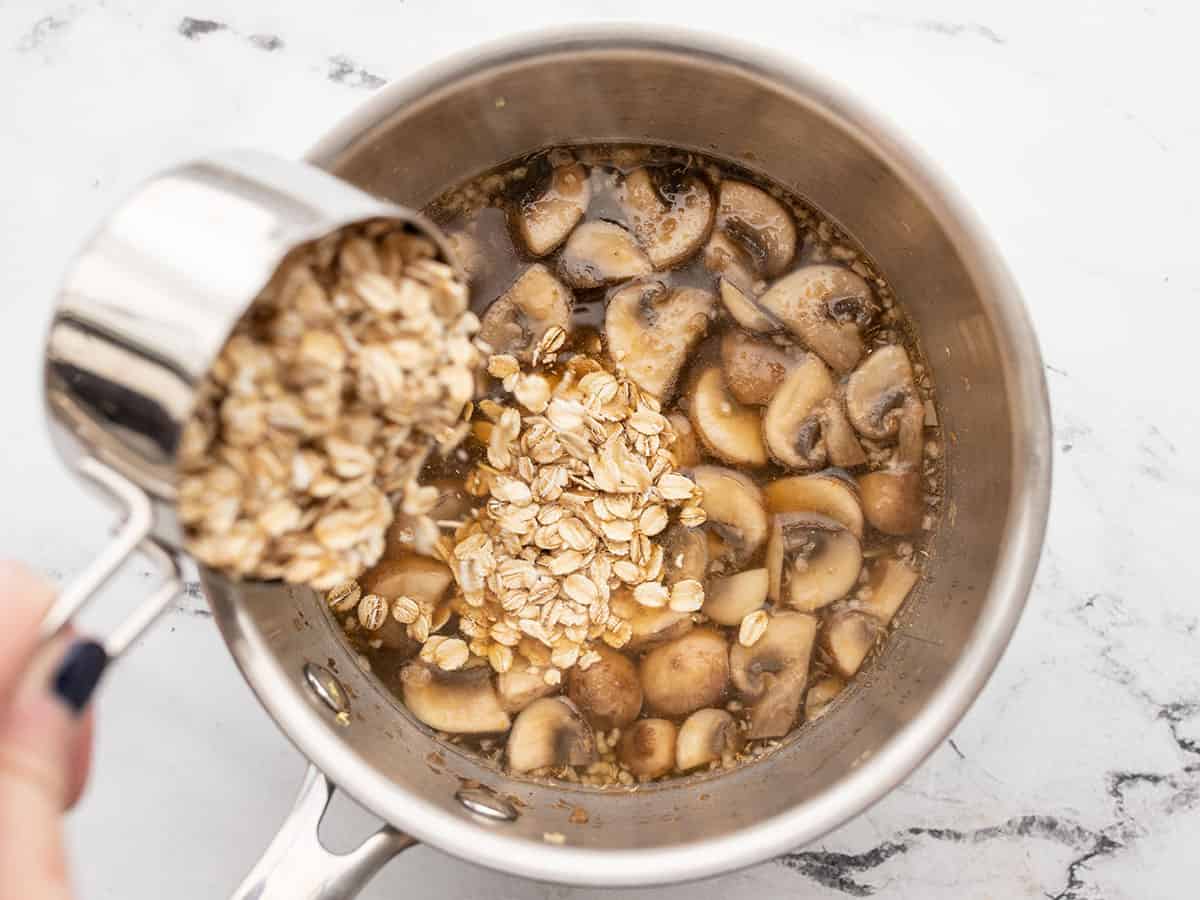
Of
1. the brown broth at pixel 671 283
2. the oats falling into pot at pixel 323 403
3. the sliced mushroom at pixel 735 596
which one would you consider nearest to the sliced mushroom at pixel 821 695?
the brown broth at pixel 671 283

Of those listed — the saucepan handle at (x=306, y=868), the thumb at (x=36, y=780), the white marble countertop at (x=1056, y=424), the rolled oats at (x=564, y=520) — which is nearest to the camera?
the thumb at (x=36, y=780)

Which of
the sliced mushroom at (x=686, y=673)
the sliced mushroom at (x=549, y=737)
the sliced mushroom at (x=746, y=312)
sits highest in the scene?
the sliced mushroom at (x=746, y=312)

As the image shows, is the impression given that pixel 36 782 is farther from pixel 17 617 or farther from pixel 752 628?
pixel 752 628

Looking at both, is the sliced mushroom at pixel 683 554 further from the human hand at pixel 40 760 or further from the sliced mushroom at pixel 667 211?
the human hand at pixel 40 760

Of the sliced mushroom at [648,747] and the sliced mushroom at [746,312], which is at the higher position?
the sliced mushroom at [746,312]

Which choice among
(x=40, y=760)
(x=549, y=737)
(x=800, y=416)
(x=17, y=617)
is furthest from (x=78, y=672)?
(x=800, y=416)

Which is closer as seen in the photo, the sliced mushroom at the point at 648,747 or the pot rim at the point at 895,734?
the pot rim at the point at 895,734

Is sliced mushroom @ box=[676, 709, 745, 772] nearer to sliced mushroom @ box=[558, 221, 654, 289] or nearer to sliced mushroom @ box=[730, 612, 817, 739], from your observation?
sliced mushroom @ box=[730, 612, 817, 739]
